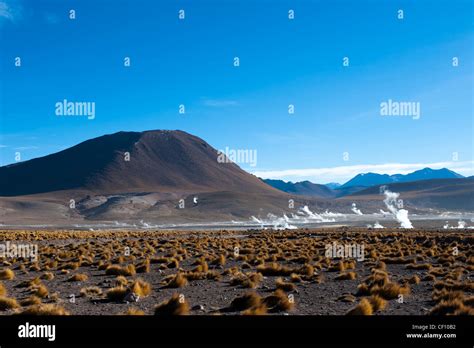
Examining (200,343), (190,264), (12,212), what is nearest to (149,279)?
(190,264)

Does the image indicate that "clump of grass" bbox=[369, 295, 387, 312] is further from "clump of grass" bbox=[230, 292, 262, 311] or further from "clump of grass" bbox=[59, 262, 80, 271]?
"clump of grass" bbox=[59, 262, 80, 271]

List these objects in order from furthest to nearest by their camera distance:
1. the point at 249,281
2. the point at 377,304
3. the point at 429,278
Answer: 1. the point at 429,278
2. the point at 249,281
3. the point at 377,304

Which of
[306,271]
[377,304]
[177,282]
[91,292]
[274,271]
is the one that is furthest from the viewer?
[274,271]

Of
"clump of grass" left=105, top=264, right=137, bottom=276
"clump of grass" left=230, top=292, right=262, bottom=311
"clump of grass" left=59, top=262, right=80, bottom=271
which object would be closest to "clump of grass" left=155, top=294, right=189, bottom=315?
"clump of grass" left=230, top=292, right=262, bottom=311

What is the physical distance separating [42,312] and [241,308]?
426 cm

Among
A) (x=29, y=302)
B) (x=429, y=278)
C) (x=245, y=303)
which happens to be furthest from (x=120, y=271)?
(x=429, y=278)

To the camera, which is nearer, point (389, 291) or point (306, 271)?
point (389, 291)

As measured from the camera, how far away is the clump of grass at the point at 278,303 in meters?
10.2

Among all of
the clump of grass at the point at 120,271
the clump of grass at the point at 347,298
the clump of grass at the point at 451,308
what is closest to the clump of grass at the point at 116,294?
the clump of grass at the point at 120,271

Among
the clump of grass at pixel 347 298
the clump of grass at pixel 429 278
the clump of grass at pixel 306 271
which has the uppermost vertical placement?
the clump of grass at pixel 347 298

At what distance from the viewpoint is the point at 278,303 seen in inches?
406

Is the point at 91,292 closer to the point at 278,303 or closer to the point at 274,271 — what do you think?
the point at 278,303

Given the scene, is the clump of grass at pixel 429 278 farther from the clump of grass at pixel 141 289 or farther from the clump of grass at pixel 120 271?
the clump of grass at pixel 120 271

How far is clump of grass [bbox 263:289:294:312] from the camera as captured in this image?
33.4 ft
